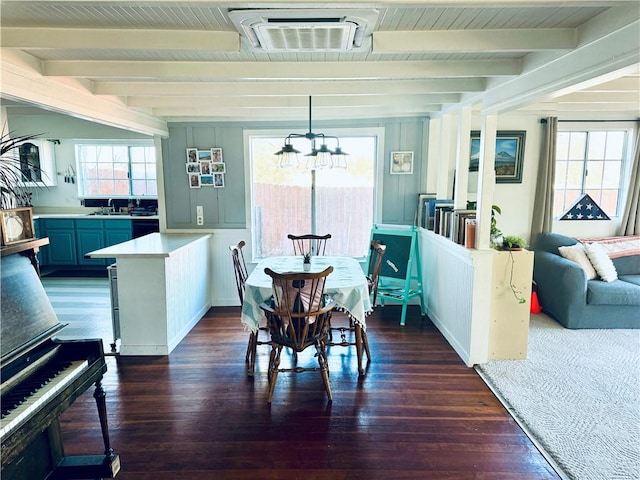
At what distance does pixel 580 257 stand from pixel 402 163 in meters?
2.19

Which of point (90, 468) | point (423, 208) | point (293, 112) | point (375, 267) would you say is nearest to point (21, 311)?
point (90, 468)

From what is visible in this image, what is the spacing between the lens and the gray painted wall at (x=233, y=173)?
15.1ft

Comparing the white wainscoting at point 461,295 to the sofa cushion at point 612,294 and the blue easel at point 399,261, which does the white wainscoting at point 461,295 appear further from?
the sofa cushion at point 612,294

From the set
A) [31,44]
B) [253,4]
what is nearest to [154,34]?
[31,44]

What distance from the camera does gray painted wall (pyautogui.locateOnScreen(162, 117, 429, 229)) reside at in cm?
459

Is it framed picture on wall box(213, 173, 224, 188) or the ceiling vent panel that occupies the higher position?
the ceiling vent panel

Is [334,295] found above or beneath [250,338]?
above

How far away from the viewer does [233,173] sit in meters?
4.70

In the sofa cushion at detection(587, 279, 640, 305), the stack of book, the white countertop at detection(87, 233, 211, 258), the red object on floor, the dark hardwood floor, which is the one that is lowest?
the dark hardwood floor

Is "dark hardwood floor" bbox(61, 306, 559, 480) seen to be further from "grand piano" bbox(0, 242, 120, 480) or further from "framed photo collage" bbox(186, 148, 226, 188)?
"framed photo collage" bbox(186, 148, 226, 188)

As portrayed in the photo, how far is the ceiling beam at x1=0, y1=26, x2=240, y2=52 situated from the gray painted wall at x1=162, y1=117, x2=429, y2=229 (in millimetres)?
2568

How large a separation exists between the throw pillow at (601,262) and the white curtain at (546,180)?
0.55 metres

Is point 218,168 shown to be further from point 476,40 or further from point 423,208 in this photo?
point 476,40

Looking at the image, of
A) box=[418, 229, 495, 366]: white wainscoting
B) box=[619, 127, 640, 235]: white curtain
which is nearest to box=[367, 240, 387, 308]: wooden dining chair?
box=[418, 229, 495, 366]: white wainscoting
